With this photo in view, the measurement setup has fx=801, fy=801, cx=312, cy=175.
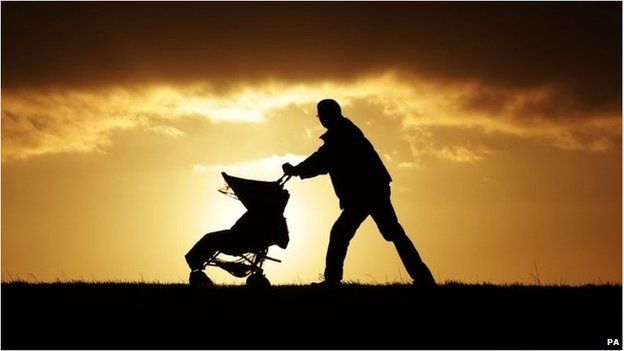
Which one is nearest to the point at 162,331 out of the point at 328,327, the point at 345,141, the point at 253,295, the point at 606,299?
the point at 328,327

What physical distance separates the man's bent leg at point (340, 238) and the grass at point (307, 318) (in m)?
0.34

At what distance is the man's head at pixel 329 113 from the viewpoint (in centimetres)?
1009

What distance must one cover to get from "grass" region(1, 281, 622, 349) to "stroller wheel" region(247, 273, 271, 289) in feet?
0.58

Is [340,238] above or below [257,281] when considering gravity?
above

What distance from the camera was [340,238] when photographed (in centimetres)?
998

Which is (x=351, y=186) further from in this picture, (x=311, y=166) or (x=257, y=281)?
(x=257, y=281)

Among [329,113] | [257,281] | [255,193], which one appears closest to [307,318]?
[257,281]

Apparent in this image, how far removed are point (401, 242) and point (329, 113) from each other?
1847mm

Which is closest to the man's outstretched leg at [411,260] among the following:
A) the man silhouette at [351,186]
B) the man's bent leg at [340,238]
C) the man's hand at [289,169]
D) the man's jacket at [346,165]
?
the man silhouette at [351,186]

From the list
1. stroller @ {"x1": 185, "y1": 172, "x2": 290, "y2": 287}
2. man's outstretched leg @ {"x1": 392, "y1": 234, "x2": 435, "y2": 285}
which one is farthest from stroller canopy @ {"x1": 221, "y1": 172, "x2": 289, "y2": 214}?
man's outstretched leg @ {"x1": 392, "y1": 234, "x2": 435, "y2": 285}

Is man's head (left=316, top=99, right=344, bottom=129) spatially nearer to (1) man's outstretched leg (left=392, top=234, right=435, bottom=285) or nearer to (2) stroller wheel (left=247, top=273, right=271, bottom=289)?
Result: (1) man's outstretched leg (left=392, top=234, right=435, bottom=285)

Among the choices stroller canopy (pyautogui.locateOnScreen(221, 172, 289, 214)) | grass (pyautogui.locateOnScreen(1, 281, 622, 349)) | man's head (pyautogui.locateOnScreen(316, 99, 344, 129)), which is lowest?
grass (pyautogui.locateOnScreen(1, 281, 622, 349))

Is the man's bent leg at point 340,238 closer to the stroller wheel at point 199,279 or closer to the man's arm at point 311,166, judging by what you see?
the man's arm at point 311,166

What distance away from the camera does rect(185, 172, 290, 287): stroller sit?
9.67 metres
